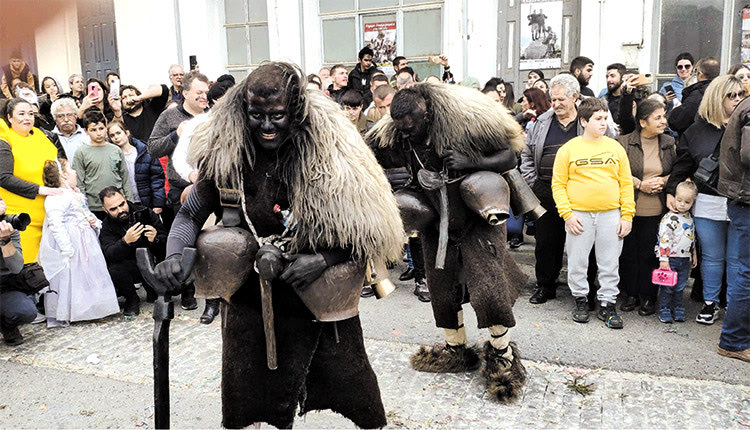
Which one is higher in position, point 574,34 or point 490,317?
point 574,34

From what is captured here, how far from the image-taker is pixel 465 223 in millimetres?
3934

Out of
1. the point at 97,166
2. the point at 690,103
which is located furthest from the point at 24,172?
the point at 690,103

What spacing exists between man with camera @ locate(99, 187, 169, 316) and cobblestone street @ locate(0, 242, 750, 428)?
779 mm

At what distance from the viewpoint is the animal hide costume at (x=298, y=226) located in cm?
255

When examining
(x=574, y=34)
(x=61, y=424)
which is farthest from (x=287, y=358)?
(x=574, y=34)

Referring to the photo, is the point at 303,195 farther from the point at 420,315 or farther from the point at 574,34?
the point at 574,34

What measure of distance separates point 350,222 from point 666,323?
12.3 feet

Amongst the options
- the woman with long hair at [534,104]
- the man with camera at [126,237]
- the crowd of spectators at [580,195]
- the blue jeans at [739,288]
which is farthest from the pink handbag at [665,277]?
the man with camera at [126,237]

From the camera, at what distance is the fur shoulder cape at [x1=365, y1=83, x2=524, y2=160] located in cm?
370

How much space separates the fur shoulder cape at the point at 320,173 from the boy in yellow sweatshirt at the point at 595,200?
3.00m

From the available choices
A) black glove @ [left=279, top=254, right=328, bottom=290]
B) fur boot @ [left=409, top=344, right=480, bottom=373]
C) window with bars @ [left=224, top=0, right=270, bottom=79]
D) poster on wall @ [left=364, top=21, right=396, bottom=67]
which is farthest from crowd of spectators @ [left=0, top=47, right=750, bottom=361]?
window with bars @ [left=224, top=0, right=270, bottom=79]

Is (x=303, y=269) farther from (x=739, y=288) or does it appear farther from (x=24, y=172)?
(x=24, y=172)

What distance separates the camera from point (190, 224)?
2.63 m

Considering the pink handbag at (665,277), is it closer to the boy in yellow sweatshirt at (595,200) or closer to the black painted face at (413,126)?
the boy in yellow sweatshirt at (595,200)
